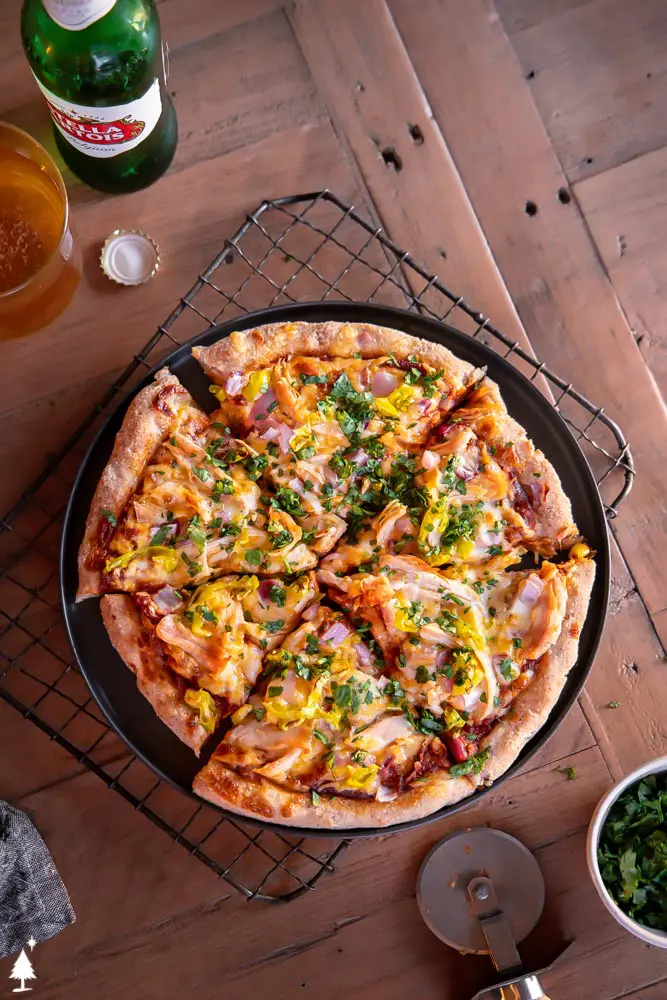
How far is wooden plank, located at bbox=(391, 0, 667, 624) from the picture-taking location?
10.8ft

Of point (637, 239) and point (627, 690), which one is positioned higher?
point (637, 239)

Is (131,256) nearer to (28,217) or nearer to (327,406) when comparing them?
(28,217)

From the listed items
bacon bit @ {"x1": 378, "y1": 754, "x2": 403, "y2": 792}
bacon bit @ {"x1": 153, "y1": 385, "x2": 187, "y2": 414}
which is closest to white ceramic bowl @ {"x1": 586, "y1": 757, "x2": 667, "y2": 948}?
bacon bit @ {"x1": 378, "y1": 754, "x2": 403, "y2": 792}

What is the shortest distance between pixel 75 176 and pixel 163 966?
9.06 ft

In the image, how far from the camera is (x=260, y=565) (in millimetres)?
2707

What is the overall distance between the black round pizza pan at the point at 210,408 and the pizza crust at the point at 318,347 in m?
0.09

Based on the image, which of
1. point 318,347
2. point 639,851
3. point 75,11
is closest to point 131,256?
point 318,347

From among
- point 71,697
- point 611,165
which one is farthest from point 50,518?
point 611,165

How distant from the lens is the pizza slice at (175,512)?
2635 mm

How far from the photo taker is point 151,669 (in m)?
2.64

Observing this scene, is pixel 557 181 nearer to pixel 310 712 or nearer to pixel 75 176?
pixel 75 176

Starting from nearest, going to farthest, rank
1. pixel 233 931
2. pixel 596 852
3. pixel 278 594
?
1. pixel 278 594
2. pixel 596 852
3. pixel 233 931

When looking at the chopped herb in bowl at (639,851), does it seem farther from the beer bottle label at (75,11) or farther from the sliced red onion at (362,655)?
the beer bottle label at (75,11)

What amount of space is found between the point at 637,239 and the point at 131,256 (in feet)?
6.13
